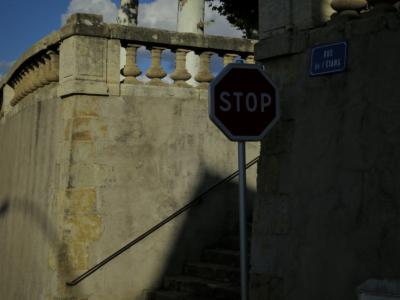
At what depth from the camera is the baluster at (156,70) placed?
27.0ft

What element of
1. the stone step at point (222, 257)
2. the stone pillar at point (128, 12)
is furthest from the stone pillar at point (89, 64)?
the stone pillar at point (128, 12)

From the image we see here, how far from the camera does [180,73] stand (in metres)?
8.39

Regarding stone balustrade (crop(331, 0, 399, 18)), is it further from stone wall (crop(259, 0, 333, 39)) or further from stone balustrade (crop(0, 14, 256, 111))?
stone balustrade (crop(0, 14, 256, 111))

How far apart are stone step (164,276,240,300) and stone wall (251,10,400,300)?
161 cm

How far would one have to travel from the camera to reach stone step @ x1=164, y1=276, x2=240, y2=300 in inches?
281

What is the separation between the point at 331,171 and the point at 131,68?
3.59 meters

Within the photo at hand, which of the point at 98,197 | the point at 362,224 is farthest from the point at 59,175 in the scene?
the point at 362,224

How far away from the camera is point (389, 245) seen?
15.3ft

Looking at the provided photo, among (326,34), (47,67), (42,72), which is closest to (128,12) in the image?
(42,72)

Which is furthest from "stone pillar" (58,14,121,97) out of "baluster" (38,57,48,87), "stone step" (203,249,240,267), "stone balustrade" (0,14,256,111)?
"stone step" (203,249,240,267)

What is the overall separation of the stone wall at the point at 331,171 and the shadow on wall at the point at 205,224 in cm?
262

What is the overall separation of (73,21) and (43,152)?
159 centimetres

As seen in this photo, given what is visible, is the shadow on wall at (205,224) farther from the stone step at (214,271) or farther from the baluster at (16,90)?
the baluster at (16,90)

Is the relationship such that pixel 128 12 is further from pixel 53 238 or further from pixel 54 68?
pixel 53 238
